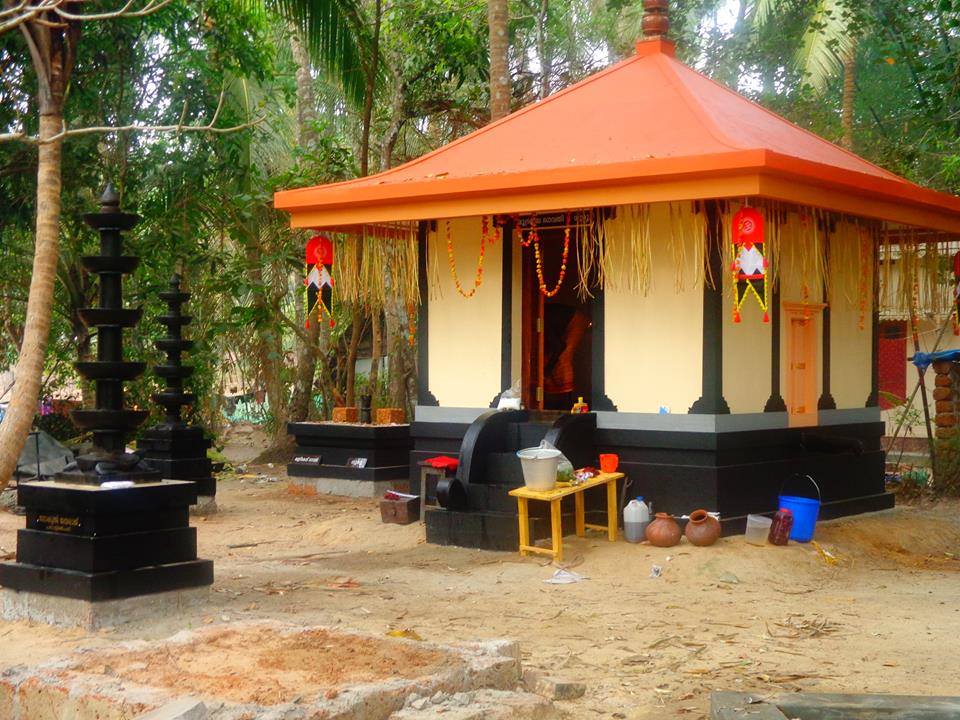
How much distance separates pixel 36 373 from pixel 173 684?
A: 515cm

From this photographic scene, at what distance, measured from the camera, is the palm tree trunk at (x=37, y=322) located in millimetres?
9766

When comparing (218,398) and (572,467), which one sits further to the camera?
(218,398)

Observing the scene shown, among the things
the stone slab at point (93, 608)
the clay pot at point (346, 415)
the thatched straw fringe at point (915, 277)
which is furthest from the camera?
the clay pot at point (346, 415)

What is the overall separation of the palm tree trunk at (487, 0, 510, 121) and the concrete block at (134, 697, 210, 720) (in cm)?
1064

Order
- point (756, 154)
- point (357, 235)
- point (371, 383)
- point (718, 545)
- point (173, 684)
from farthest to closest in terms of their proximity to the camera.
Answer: point (371, 383), point (357, 235), point (718, 545), point (756, 154), point (173, 684)

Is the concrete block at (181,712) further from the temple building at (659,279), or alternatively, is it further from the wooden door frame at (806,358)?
the wooden door frame at (806,358)

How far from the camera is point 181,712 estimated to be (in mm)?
4645

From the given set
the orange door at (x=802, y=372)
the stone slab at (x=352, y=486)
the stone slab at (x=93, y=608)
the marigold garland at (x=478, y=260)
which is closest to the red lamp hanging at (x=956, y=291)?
Answer: the orange door at (x=802, y=372)

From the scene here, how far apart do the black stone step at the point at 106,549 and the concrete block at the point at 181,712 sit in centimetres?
310

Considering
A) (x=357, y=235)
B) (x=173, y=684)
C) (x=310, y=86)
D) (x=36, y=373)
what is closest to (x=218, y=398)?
(x=310, y=86)

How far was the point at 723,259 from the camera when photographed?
1075cm

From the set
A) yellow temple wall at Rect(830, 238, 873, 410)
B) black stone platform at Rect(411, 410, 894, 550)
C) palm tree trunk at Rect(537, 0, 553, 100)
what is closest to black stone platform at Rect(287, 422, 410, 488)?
black stone platform at Rect(411, 410, 894, 550)

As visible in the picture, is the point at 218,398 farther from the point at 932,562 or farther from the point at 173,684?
the point at 173,684

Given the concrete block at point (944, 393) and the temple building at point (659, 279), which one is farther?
the concrete block at point (944, 393)
